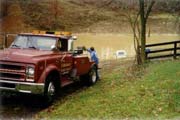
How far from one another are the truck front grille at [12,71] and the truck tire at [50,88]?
2.34 ft

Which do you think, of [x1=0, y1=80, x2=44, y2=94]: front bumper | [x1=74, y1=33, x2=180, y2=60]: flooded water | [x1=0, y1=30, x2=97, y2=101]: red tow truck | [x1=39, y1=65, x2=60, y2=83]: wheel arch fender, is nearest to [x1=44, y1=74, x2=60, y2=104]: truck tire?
[x1=0, y1=30, x2=97, y2=101]: red tow truck

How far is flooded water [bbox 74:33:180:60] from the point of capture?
32.6m

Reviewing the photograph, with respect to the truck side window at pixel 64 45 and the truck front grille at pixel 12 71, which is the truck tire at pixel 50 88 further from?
the truck side window at pixel 64 45

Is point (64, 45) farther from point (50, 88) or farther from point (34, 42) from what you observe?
point (50, 88)

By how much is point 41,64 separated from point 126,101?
2.35m

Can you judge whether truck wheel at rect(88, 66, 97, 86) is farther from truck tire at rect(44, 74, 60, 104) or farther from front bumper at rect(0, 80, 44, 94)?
front bumper at rect(0, 80, 44, 94)

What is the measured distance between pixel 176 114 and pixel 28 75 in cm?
366

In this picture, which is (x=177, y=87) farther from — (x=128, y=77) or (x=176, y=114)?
(x=128, y=77)

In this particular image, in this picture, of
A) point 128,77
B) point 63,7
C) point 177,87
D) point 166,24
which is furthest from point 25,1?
point 177,87

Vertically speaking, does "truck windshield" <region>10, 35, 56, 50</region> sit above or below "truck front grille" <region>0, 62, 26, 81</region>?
above

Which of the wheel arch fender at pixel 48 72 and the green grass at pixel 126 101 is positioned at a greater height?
the wheel arch fender at pixel 48 72

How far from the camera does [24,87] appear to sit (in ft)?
35.2

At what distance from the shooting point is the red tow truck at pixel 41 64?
10836 millimetres

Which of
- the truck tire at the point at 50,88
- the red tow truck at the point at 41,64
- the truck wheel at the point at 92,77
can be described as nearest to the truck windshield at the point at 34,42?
the red tow truck at the point at 41,64
